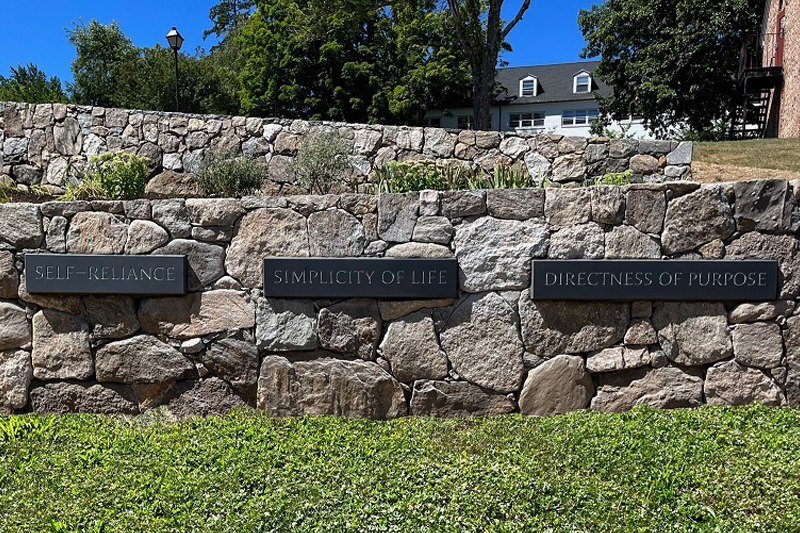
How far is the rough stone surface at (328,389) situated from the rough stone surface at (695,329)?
1992 mm

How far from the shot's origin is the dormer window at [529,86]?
35.6m

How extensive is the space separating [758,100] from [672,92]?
370 cm

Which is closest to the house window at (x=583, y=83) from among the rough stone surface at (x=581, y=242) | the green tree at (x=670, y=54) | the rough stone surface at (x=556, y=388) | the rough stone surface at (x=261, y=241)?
the green tree at (x=670, y=54)

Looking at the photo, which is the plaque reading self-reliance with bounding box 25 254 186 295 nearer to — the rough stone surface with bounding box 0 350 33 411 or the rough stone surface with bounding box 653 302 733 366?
the rough stone surface with bounding box 0 350 33 411

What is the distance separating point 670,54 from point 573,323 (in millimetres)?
23390

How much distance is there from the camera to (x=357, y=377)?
4809mm

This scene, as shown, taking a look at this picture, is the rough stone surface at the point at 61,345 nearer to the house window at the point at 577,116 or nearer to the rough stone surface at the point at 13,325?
the rough stone surface at the point at 13,325

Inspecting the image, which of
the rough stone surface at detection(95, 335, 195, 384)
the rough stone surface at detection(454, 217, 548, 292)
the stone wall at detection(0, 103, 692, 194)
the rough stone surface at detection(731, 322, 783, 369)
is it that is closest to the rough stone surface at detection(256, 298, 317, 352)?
the rough stone surface at detection(95, 335, 195, 384)

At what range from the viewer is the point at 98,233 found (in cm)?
493

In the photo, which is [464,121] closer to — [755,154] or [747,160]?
[755,154]

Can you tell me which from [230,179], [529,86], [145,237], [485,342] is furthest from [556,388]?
[529,86]

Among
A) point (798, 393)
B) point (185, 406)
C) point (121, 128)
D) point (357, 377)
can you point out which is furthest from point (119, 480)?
point (121, 128)

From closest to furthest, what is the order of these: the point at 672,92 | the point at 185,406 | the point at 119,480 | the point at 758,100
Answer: the point at 119,480
the point at 185,406
the point at 758,100
the point at 672,92

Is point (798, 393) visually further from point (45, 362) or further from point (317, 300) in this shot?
point (45, 362)
